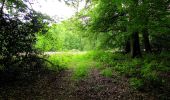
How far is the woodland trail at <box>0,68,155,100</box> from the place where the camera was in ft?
30.8

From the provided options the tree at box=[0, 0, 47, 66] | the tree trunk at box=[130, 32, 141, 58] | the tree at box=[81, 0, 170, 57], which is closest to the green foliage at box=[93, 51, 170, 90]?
the tree trunk at box=[130, 32, 141, 58]

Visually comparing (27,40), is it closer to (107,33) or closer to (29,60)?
(29,60)

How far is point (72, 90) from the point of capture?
10.3 meters

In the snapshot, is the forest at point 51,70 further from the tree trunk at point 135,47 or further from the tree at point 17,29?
the tree trunk at point 135,47

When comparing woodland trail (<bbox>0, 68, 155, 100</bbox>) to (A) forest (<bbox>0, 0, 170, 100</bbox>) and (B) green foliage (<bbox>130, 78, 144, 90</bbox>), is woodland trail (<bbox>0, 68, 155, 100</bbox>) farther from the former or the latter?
(B) green foliage (<bbox>130, 78, 144, 90</bbox>)

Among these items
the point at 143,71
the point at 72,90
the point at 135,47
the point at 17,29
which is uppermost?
the point at 17,29

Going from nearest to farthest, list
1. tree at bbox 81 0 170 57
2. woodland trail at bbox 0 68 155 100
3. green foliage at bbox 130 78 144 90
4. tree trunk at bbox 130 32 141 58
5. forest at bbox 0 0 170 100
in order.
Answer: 1. woodland trail at bbox 0 68 155 100
2. forest at bbox 0 0 170 100
3. green foliage at bbox 130 78 144 90
4. tree at bbox 81 0 170 57
5. tree trunk at bbox 130 32 141 58

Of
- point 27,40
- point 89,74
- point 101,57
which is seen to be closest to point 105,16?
point 101,57

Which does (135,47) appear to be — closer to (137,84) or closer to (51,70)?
(51,70)

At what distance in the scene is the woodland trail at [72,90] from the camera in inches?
369

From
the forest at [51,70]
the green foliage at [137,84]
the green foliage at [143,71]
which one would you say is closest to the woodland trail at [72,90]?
the forest at [51,70]

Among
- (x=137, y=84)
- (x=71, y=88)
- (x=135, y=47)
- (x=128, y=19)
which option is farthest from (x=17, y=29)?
(x=135, y=47)

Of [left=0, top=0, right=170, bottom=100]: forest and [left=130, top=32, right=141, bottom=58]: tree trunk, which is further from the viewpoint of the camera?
[left=130, top=32, right=141, bottom=58]: tree trunk

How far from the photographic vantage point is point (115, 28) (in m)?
19.3
